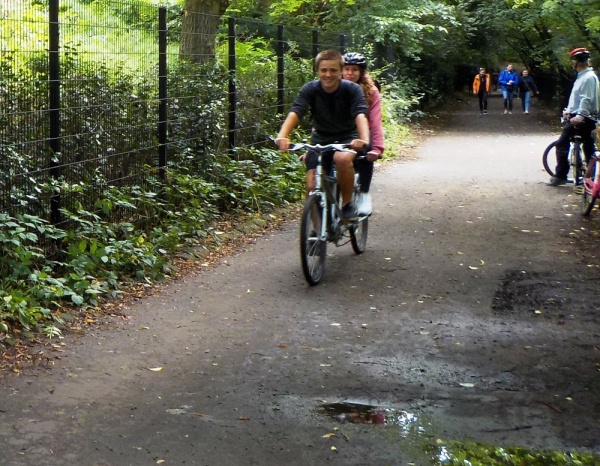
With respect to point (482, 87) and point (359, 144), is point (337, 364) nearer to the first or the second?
point (359, 144)

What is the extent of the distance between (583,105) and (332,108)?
649cm

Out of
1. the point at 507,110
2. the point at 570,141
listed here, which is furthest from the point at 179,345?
the point at 507,110

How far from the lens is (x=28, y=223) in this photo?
24.2ft

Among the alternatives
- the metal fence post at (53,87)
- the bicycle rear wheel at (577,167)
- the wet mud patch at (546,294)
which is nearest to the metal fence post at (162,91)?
the metal fence post at (53,87)

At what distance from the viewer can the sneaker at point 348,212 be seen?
8836mm

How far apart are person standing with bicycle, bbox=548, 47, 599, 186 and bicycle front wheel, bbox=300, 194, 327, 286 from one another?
690 cm

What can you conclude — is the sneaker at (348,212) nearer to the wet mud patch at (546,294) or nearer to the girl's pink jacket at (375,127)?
the girl's pink jacket at (375,127)

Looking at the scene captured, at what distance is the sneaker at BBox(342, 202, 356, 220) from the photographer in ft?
29.0

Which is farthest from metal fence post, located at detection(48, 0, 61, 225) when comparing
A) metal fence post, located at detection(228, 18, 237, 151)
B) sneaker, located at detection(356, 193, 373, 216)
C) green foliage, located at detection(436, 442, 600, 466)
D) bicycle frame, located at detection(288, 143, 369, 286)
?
green foliage, located at detection(436, 442, 600, 466)

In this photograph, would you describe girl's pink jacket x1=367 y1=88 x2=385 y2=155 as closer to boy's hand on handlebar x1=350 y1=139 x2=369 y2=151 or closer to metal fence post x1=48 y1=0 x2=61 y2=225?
boy's hand on handlebar x1=350 y1=139 x2=369 y2=151

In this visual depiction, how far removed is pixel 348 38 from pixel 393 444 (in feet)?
54.9

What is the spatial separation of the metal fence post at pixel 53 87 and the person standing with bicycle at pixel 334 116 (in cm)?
185

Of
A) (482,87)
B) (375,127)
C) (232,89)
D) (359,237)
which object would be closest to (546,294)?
(359,237)

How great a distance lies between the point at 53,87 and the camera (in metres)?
7.98
